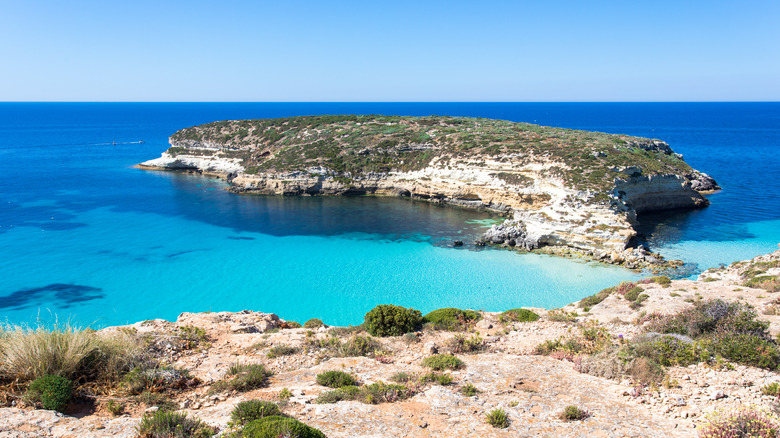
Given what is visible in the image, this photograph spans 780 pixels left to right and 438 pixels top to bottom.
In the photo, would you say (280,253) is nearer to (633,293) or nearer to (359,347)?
(359,347)

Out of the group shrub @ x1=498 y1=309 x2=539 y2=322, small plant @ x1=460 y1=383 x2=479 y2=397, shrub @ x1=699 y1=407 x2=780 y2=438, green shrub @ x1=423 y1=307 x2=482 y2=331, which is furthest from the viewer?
shrub @ x1=498 y1=309 x2=539 y2=322

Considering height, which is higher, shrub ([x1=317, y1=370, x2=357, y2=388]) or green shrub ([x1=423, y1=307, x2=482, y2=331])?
→ shrub ([x1=317, y1=370, x2=357, y2=388])

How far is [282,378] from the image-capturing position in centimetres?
1236

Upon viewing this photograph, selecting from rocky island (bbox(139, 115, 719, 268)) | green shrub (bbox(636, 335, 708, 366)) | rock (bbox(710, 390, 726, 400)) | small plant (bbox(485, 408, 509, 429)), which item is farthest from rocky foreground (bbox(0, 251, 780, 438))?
rocky island (bbox(139, 115, 719, 268))

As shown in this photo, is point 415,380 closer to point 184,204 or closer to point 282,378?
point 282,378

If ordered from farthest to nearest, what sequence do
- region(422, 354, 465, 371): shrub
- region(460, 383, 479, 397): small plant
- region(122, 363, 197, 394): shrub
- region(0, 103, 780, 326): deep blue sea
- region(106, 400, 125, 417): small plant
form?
region(0, 103, 780, 326): deep blue sea → region(422, 354, 465, 371): shrub → region(460, 383, 479, 397): small plant → region(122, 363, 197, 394): shrub → region(106, 400, 125, 417): small plant

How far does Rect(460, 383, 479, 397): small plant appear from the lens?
36.6 feet

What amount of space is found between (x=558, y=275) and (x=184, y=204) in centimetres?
4448

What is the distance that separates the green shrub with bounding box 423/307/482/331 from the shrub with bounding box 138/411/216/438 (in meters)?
10.2

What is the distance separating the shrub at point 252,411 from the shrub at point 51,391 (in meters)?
3.85

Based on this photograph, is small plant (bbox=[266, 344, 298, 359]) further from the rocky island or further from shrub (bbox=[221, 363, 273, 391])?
the rocky island

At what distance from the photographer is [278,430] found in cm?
802

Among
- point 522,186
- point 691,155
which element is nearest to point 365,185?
point 522,186

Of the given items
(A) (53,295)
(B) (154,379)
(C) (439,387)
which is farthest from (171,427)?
(A) (53,295)
